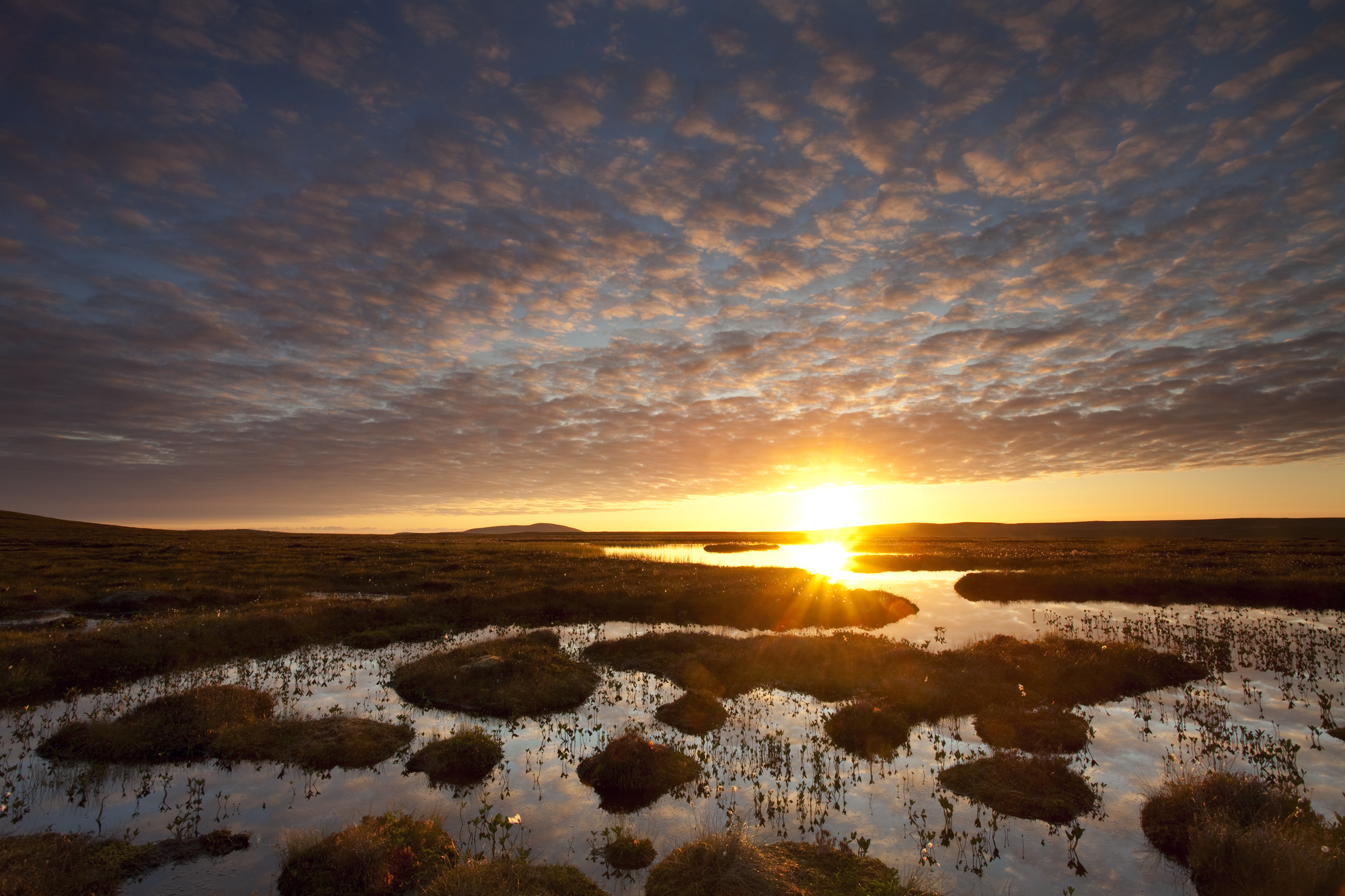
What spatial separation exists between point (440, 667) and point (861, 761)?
46.0 feet

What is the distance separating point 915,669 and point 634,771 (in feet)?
38.6

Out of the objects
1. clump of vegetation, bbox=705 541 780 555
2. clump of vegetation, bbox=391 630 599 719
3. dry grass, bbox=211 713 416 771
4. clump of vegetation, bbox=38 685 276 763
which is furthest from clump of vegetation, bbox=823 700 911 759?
clump of vegetation, bbox=705 541 780 555

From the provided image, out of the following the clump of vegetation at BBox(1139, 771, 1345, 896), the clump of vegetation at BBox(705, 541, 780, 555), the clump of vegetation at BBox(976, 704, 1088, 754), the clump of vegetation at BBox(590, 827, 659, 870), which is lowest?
the clump of vegetation at BBox(590, 827, 659, 870)

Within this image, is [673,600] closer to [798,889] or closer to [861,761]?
[861,761]

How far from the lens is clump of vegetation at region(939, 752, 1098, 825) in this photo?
11.5m

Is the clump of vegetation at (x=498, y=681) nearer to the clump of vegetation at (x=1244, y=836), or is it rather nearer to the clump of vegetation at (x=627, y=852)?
the clump of vegetation at (x=627, y=852)

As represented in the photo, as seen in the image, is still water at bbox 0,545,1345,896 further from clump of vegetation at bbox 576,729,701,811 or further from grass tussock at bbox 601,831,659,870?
clump of vegetation at bbox 576,729,701,811

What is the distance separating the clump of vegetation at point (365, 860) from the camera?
907cm

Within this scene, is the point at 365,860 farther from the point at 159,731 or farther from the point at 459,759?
the point at 159,731

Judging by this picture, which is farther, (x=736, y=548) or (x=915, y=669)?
(x=736, y=548)

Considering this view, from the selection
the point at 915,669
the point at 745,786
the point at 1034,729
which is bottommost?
the point at 745,786

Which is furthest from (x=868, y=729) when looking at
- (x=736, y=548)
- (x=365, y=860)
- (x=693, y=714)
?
(x=736, y=548)

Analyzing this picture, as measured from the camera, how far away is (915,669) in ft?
66.9

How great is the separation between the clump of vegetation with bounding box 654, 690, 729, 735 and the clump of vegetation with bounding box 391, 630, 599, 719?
3034 mm
